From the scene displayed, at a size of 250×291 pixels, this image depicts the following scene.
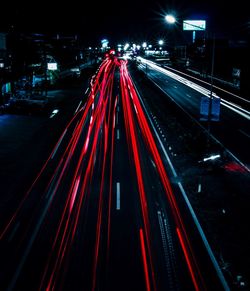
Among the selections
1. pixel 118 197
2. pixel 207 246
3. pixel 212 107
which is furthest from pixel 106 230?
pixel 212 107

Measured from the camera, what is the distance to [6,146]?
24969 mm

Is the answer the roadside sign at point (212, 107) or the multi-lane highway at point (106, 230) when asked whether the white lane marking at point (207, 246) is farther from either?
the roadside sign at point (212, 107)

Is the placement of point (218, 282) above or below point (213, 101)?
below

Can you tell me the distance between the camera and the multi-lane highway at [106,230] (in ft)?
34.0

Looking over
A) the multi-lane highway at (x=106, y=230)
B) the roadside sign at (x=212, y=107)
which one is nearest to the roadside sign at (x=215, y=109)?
the roadside sign at (x=212, y=107)

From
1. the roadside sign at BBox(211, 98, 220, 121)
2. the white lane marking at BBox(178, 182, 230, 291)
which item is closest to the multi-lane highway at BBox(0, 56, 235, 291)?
the white lane marking at BBox(178, 182, 230, 291)

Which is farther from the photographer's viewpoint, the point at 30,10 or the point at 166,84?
the point at 30,10

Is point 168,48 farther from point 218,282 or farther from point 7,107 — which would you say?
point 218,282

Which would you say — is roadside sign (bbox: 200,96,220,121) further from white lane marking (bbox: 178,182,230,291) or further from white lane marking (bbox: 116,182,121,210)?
white lane marking (bbox: 116,182,121,210)

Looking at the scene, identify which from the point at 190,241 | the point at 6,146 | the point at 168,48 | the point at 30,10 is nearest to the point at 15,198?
the point at 190,241

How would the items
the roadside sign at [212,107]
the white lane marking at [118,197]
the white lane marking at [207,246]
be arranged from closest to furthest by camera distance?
the white lane marking at [207,246] < the white lane marking at [118,197] < the roadside sign at [212,107]

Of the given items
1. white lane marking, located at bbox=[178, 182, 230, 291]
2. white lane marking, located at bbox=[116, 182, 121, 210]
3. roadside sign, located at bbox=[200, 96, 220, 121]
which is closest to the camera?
white lane marking, located at bbox=[178, 182, 230, 291]

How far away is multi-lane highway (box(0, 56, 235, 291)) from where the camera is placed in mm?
10352

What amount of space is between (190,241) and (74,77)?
214ft
